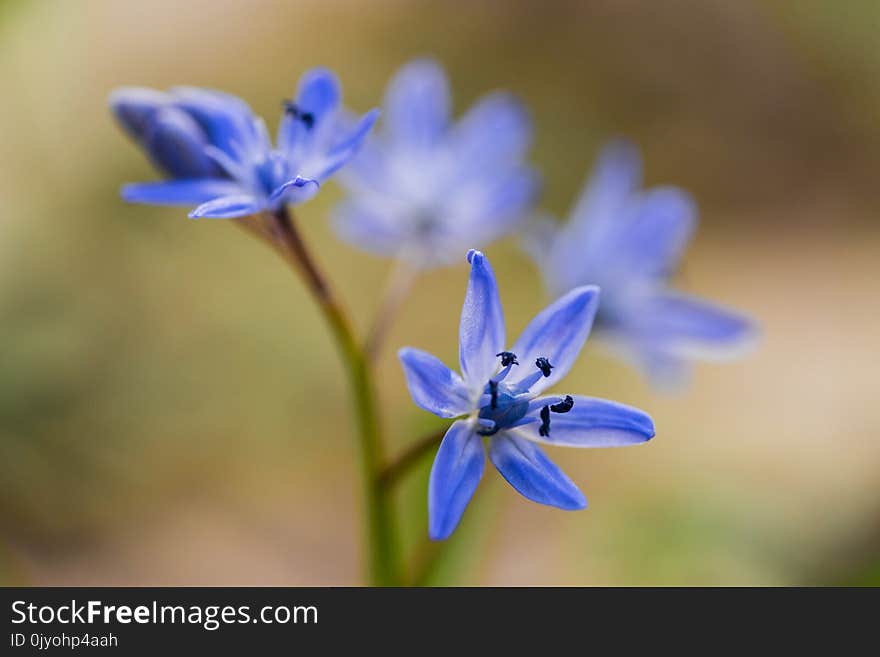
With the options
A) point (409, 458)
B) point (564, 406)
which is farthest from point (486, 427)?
point (409, 458)

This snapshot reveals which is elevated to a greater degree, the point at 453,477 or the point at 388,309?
the point at 388,309

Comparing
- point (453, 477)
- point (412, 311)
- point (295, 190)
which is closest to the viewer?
point (453, 477)

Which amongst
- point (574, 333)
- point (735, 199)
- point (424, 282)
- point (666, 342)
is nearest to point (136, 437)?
point (424, 282)

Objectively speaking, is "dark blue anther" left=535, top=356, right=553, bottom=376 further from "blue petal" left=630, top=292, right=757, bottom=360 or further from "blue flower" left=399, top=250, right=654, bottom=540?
"blue petal" left=630, top=292, right=757, bottom=360

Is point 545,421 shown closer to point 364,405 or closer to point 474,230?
point 364,405

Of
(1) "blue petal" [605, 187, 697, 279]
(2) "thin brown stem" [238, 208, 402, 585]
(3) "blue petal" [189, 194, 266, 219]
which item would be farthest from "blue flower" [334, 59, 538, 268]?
(3) "blue petal" [189, 194, 266, 219]

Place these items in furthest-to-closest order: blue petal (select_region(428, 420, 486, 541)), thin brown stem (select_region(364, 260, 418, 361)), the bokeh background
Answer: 1. the bokeh background
2. thin brown stem (select_region(364, 260, 418, 361))
3. blue petal (select_region(428, 420, 486, 541))

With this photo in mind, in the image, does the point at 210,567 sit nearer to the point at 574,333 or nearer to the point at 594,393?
the point at 594,393

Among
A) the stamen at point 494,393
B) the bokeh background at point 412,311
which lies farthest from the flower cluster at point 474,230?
the bokeh background at point 412,311

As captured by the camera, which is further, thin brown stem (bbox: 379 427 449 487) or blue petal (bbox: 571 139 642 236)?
blue petal (bbox: 571 139 642 236)
